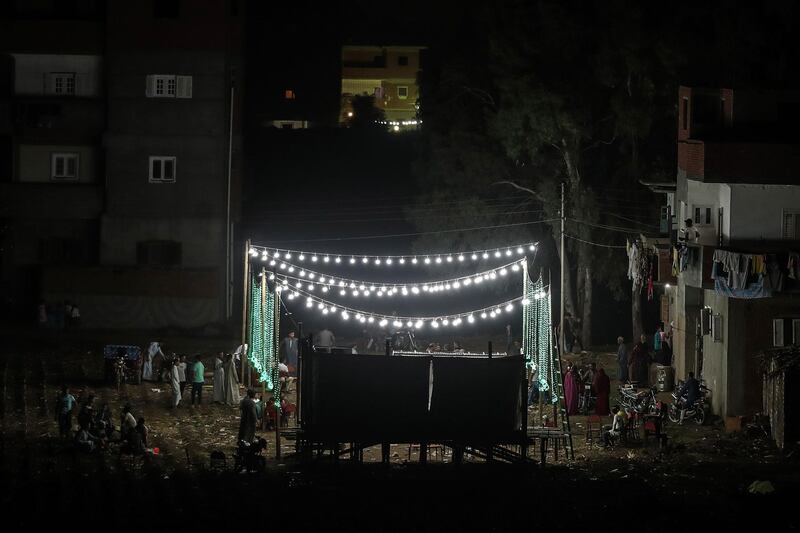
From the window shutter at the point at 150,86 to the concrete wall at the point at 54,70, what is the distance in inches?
93.3

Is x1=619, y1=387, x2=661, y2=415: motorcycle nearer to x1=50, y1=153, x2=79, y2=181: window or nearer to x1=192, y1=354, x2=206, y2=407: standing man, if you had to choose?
x1=192, y1=354, x2=206, y2=407: standing man

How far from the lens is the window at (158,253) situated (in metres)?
47.6

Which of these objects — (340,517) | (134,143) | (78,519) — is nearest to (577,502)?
(340,517)

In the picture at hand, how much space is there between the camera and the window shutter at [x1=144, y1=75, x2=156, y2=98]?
154 ft

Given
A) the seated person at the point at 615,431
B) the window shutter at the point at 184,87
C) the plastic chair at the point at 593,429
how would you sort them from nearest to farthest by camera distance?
1. the seated person at the point at 615,431
2. the plastic chair at the point at 593,429
3. the window shutter at the point at 184,87

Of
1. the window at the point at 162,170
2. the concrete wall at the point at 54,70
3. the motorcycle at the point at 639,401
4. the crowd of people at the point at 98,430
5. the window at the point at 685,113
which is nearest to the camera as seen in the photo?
the crowd of people at the point at 98,430

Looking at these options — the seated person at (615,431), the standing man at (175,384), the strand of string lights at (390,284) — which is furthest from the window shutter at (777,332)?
the standing man at (175,384)

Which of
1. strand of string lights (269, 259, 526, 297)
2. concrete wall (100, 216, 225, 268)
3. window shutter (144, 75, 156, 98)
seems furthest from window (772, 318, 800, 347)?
window shutter (144, 75, 156, 98)

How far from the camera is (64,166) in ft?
159

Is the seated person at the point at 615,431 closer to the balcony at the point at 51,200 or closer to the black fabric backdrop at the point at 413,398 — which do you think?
the black fabric backdrop at the point at 413,398

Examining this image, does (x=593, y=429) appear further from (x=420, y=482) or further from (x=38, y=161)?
(x=38, y=161)

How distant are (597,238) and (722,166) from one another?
1285 cm

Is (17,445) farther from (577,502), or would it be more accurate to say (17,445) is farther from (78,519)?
(577,502)

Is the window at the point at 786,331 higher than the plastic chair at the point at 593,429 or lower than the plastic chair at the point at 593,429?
higher
